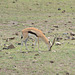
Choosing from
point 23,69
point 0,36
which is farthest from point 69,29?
point 23,69

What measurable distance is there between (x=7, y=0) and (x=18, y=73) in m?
17.0

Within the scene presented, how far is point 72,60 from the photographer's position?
933cm

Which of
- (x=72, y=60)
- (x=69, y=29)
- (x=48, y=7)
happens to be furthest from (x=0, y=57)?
(x=48, y=7)

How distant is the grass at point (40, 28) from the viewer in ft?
27.7

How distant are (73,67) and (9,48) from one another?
375 cm

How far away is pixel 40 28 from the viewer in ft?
56.0

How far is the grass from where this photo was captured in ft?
27.7

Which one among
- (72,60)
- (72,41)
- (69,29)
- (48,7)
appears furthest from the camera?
(48,7)

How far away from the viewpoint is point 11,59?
31.0ft

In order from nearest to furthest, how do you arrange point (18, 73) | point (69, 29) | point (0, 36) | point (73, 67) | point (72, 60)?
point (18, 73) → point (73, 67) → point (72, 60) → point (0, 36) → point (69, 29)

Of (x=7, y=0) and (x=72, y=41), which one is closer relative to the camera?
(x=72, y=41)

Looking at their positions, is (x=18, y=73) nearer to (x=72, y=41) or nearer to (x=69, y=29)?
(x=72, y=41)

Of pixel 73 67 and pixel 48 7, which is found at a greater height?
pixel 48 7

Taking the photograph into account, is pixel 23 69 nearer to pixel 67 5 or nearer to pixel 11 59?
pixel 11 59
